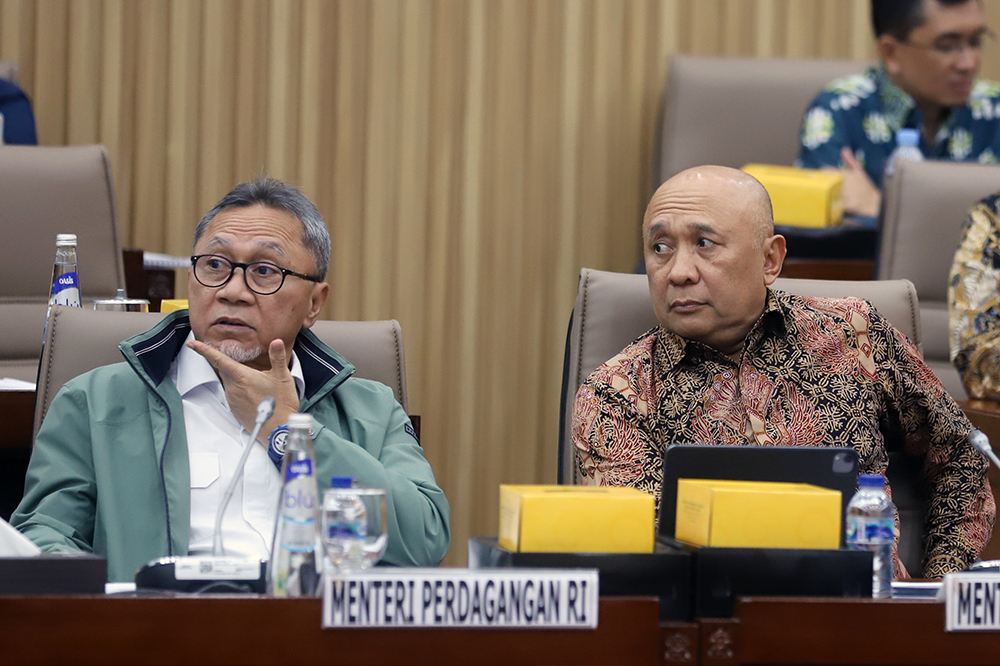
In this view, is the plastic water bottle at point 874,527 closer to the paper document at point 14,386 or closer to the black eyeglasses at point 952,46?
the paper document at point 14,386

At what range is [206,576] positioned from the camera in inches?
44.0

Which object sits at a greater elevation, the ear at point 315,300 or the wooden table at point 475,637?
the ear at point 315,300

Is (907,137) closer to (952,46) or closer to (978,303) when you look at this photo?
(952,46)

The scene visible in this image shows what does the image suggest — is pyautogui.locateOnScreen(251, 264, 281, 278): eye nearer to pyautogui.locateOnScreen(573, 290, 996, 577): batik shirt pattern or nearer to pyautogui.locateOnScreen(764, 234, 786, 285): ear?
pyautogui.locateOnScreen(573, 290, 996, 577): batik shirt pattern

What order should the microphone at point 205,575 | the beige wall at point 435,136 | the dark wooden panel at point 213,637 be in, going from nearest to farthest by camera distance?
the dark wooden panel at point 213,637
the microphone at point 205,575
the beige wall at point 435,136

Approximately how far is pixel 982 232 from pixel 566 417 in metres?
1.06

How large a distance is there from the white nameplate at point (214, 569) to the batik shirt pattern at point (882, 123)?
262 cm

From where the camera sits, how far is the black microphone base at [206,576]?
1.11 meters

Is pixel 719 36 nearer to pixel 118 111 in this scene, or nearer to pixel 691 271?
pixel 118 111

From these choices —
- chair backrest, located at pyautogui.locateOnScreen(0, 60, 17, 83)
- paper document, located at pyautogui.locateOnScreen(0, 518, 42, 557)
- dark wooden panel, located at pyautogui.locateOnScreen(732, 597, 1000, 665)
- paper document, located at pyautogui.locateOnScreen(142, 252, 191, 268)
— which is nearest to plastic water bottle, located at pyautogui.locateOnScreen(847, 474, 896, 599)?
dark wooden panel, located at pyautogui.locateOnScreen(732, 597, 1000, 665)

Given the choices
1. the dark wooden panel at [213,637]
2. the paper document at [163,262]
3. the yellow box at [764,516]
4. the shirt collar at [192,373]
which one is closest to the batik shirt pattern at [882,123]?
the paper document at [163,262]

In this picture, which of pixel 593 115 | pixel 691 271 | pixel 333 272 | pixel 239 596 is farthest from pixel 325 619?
pixel 593 115

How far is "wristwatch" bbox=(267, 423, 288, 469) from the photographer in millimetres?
1631

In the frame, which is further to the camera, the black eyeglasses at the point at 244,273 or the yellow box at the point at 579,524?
the black eyeglasses at the point at 244,273
